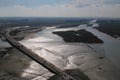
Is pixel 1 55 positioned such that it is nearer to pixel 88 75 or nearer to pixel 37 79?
pixel 37 79

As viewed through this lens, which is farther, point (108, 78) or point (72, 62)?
point (72, 62)

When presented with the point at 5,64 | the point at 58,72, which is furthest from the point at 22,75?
the point at 5,64

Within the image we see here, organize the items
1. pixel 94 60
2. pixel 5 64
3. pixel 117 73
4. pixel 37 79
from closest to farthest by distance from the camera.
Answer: pixel 37 79
pixel 117 73
pixel 5 64
pixel 94 60

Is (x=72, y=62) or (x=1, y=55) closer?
(x=72, y=62)

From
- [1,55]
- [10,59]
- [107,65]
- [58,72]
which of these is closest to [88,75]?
[58,72]

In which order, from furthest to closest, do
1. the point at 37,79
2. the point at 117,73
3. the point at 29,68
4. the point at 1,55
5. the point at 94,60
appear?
the point at 1,55 < the point at 94,60 < the point at 29,68 < the point at 117,73 < the point at 37,79

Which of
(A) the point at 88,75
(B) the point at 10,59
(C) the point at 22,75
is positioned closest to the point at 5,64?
(B) the point at 10,59

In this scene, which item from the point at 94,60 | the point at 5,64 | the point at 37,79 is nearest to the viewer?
the point at 37,79

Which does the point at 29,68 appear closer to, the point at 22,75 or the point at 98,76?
the point at 22,75

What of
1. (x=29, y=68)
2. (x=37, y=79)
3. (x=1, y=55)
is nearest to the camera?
(x=37, y=79)
